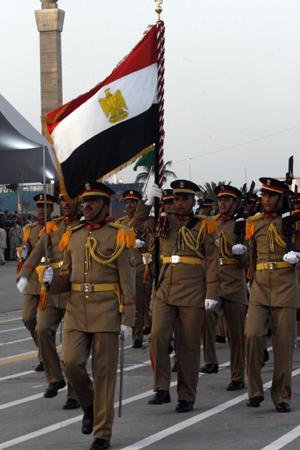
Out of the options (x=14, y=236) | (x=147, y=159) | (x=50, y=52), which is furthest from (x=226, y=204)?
(x=50, y=52)

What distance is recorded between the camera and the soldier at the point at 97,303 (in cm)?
497

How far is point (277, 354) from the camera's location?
19.4 feet

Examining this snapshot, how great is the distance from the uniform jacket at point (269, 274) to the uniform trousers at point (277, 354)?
Result: 0.43ft

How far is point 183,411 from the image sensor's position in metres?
5.87

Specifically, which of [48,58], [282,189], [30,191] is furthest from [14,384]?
[30,191]

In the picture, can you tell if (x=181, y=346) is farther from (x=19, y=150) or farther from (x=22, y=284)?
(x=19, y=150)

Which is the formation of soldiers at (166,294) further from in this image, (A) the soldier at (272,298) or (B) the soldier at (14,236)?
(B) the soldier at (14,236)

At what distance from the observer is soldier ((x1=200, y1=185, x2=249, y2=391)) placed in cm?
695

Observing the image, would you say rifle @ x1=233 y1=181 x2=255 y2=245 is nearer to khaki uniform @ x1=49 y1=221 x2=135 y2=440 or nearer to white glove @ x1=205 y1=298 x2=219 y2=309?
white glove @ x1=205 y1=298 x2=219 y2=309

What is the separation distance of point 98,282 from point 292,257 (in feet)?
6.21

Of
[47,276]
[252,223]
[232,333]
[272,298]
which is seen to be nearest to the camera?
[47,276]

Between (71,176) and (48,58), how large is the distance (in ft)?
96.5

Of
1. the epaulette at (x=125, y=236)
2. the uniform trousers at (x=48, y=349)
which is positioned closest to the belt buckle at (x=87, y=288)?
the epaulette at (x=125, y=236)

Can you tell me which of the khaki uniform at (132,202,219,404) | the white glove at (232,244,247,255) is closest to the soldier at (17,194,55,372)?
the khaki uniform at (132,202,219,404)
